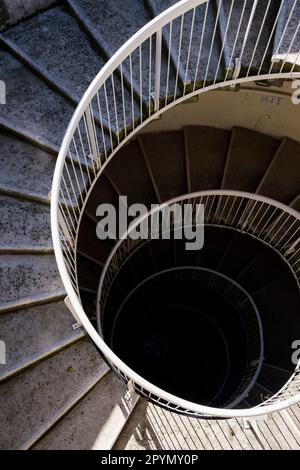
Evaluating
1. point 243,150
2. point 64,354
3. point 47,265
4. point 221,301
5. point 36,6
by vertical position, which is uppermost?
point 36,6

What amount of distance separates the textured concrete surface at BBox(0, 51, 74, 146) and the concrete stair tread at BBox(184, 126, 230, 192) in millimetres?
3377

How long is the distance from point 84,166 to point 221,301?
606 centimetres

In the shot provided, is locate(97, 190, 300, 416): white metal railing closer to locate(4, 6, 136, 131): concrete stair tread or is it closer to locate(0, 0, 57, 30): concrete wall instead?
locate(4, 6, 136, 131): concrete stair tread

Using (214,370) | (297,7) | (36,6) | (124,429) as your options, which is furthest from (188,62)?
(214,370)

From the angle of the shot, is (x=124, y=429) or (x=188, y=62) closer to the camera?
(x=124, y=429)

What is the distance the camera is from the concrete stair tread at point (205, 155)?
892cm

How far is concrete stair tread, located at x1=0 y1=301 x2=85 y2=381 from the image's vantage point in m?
5.18

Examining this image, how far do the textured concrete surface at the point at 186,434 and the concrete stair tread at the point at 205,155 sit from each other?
461 centimetres

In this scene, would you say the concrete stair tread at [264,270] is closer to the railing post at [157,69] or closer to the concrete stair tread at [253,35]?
the concrete stair tread at [253,35]

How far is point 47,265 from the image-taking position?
5578 millimetres

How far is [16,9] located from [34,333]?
4.42m

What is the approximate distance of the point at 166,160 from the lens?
353 inches

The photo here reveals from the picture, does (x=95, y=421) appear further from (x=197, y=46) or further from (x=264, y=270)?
(x=264, y=270)
